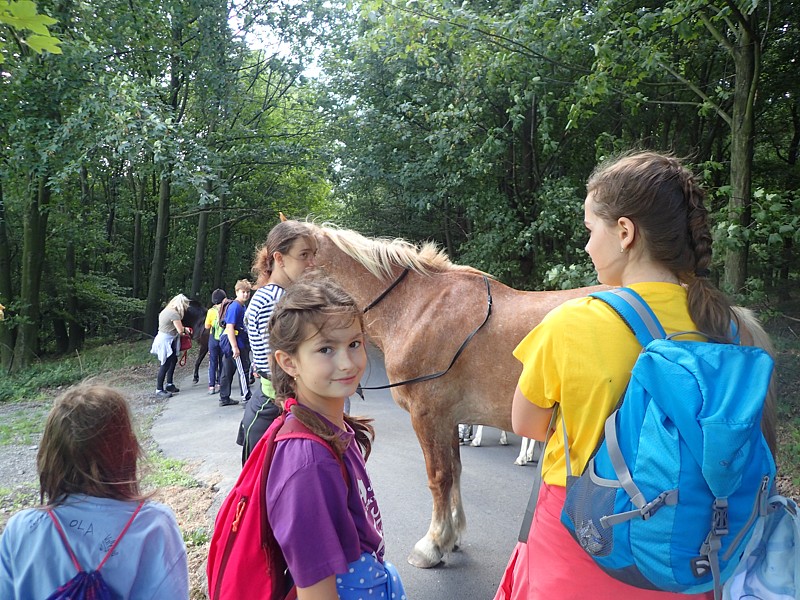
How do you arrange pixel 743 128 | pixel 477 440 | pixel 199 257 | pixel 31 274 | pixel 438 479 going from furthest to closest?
1. pixel 199 257
2. pixel 31 274
3. pixel 477 440
4. pixel 743 128
5. pixel 438 479

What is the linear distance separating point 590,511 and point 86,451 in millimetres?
1381

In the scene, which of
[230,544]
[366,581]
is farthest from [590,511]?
[230,544]

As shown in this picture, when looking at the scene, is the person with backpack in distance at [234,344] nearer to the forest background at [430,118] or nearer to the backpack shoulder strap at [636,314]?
the forest background at [430,118]

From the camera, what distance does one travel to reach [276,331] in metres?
1.63

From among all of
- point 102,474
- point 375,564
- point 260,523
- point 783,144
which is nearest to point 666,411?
point 375,564

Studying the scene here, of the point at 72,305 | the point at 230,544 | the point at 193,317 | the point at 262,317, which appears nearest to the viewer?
the point at 230,544

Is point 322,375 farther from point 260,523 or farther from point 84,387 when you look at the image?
point 84,387

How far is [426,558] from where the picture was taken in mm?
3375

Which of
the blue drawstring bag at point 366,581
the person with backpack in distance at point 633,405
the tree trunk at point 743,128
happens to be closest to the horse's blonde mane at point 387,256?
the person with backpack in distance at point 633,405

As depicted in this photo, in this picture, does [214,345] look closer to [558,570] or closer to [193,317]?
[193,317]

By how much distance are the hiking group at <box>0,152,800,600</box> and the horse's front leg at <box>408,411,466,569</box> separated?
5.37 feet

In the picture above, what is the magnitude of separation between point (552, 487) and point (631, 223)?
0.74 metres

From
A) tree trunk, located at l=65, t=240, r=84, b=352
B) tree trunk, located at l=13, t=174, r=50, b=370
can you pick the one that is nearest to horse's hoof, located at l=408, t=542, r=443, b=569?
tree trunk, located at l=13, t=174, r=50, b=370

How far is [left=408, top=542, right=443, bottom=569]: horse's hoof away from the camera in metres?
3.38
